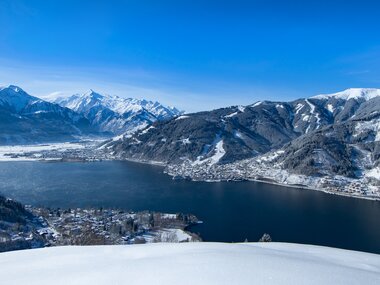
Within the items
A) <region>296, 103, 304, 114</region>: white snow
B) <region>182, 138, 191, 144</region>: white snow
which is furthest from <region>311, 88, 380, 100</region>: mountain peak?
<region>182, 138, 191, 144</region>: white snow

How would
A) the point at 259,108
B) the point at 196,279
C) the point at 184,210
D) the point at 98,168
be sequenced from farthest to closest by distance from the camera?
the point at 259,108 < the point at 98,168 < the point at 184,210 < the point at 196,279

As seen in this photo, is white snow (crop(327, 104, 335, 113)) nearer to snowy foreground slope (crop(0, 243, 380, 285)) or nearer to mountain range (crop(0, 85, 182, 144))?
mountain range (crop(0, 85, 182, 144))

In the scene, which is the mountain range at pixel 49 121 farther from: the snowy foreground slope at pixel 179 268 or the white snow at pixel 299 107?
the snowy foreground slope at pixel 179 268

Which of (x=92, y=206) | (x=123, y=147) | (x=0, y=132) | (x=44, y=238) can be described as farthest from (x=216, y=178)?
(x=0, y=132)

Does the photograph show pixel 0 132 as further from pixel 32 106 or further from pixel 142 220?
pixel 142 220

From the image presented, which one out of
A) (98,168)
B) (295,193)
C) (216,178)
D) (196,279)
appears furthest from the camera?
(98,168)

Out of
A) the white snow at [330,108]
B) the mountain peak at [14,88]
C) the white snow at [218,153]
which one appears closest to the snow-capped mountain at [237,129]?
the white snow at [330,108]

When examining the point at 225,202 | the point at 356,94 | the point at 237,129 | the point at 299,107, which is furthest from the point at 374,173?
the point at 356,94
